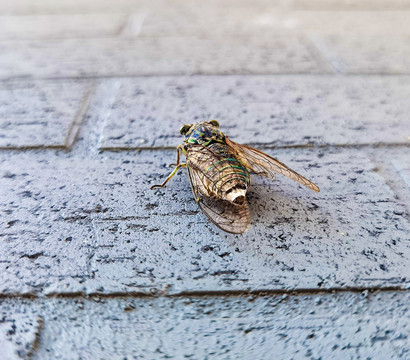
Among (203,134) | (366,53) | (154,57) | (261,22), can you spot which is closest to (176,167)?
(203,134)

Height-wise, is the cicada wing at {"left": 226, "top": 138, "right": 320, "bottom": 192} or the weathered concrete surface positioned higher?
the weathered concrete surface

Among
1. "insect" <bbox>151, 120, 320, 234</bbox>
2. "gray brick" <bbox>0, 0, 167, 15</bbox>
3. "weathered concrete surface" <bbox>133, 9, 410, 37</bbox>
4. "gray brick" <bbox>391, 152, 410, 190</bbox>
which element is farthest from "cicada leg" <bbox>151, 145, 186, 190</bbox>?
"gray brick" <bbox>0, 0, 167, 15</bbox>

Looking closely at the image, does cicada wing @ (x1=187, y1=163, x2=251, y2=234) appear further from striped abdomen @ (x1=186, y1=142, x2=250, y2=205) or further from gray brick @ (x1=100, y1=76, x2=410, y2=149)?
gray brick @ (x1=100, y1=76, x2=410, y2=149)

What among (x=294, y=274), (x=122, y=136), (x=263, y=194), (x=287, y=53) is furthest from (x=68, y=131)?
(x=287, y=53)

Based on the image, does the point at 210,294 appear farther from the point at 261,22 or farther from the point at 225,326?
the point at 261,22

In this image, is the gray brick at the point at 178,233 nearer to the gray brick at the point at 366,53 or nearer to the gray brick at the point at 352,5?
the gray brick at the point at 366,53

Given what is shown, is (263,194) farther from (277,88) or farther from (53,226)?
(277,88)

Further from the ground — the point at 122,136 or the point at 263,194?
the point at 122,136
